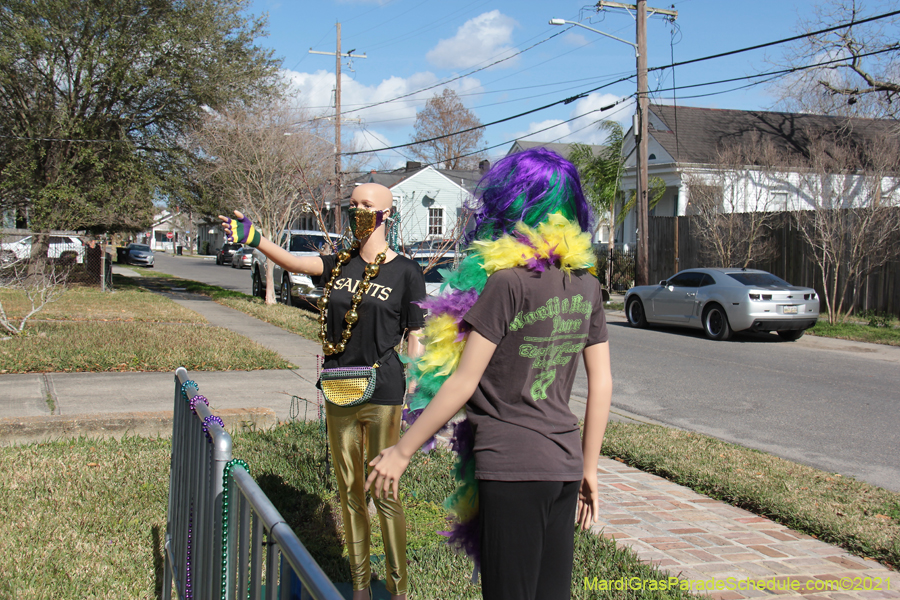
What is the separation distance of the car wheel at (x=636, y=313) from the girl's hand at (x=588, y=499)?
1438 cm

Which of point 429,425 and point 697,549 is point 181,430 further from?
point 697,549

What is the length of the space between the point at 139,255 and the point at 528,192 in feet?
151

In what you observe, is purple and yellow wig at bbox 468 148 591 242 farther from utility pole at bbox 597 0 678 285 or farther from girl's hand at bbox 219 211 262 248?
utility pole at bbox 597 0 678 285

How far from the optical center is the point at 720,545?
4.15 m

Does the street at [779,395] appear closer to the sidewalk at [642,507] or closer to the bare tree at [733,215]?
the sidewalk at [642,507]

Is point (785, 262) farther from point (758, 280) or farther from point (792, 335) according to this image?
point (758, 280)

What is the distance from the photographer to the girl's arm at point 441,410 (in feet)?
7.13

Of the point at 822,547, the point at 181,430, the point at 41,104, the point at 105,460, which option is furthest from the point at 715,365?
the point at 41,104

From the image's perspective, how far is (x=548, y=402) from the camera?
2.24 meters

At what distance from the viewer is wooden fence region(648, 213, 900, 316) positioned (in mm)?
17156

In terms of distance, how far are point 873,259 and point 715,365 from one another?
890 centimetres

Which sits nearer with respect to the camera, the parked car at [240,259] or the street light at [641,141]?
the street light at [641,141]

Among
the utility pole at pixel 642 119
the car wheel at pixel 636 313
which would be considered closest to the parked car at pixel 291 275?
→ the car wheel at pixel 636 313

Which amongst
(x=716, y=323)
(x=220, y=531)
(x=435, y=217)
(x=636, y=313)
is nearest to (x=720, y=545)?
(x=220, y=531)
